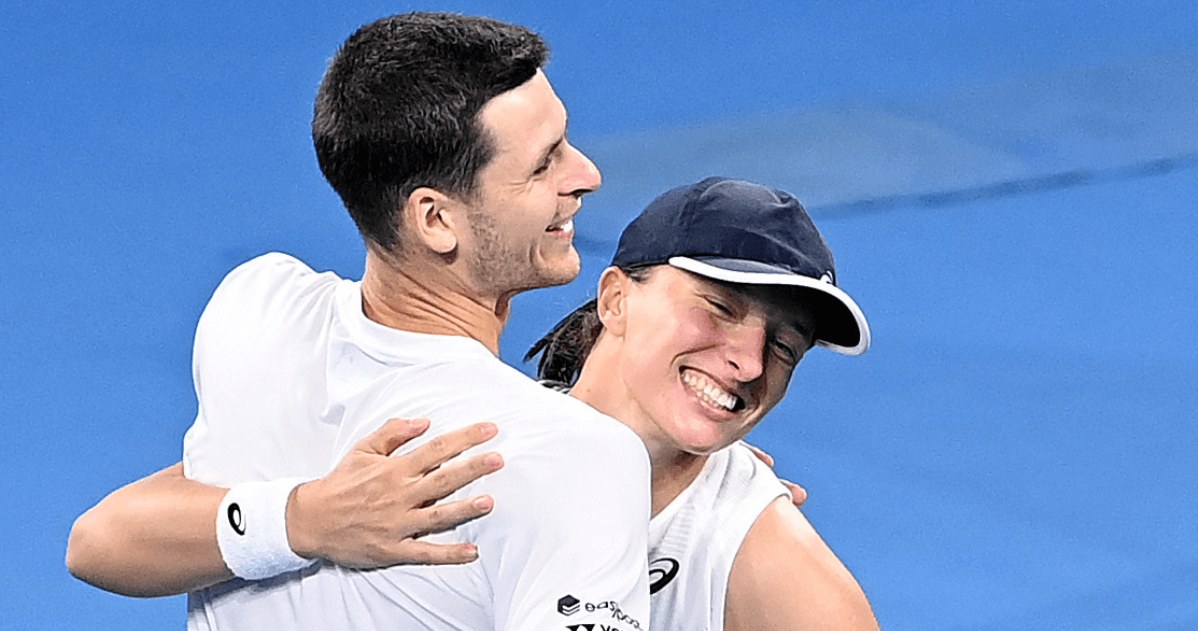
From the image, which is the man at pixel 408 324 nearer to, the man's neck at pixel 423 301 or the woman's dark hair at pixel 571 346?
the man's neck at pixel 423 301

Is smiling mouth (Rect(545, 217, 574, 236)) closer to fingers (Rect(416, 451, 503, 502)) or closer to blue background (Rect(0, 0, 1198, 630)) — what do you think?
fingers (Rect(416, 451, 503, 502))

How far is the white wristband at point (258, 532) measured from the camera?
7.26 ft

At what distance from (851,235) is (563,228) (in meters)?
5.03

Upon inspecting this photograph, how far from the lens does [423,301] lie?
92.0 inches

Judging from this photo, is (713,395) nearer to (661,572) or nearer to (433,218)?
(661,572)

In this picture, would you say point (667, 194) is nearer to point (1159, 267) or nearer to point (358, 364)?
point (358, 364)

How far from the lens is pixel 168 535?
7.65 feet

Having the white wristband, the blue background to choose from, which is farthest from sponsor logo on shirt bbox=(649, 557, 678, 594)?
the blue background

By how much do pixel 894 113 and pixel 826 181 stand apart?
0.54 m

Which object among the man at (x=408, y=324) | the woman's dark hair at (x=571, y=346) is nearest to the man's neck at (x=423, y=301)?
the man at (x=408, y=324)

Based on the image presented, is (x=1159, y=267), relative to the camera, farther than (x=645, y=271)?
Yes

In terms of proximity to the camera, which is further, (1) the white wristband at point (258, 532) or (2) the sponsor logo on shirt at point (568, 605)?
(1) the white wristband at point (258, 532)

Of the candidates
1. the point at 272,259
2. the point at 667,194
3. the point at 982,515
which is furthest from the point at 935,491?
the point at 272,259

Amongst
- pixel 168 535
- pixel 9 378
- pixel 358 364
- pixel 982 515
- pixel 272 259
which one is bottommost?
pixel 168 535
